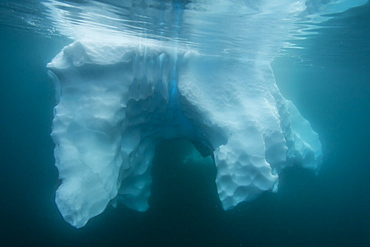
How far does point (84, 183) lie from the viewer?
4.66 meters

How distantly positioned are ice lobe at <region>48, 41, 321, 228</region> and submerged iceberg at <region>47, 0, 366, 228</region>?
25 mm

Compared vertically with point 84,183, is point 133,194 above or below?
below

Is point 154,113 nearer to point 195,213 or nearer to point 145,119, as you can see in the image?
point 145,119

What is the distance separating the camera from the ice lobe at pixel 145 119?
486 cm

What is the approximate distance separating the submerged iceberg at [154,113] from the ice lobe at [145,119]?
2 cm

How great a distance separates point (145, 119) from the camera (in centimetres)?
689

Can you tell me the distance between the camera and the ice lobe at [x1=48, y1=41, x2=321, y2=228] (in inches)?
191

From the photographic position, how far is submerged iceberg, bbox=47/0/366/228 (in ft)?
16.1

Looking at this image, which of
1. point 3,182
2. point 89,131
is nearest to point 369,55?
point 89,131

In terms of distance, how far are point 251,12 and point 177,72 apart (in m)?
2.80

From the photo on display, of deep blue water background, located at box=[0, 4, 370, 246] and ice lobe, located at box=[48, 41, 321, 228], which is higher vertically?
ice lobe, located at box=[48, 41, 321, 228]

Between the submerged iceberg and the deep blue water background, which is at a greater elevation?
the submerged iceberg

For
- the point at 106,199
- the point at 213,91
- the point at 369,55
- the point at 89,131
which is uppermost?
the point at 369,55

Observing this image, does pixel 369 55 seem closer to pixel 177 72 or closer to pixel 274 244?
pixel 274 244
